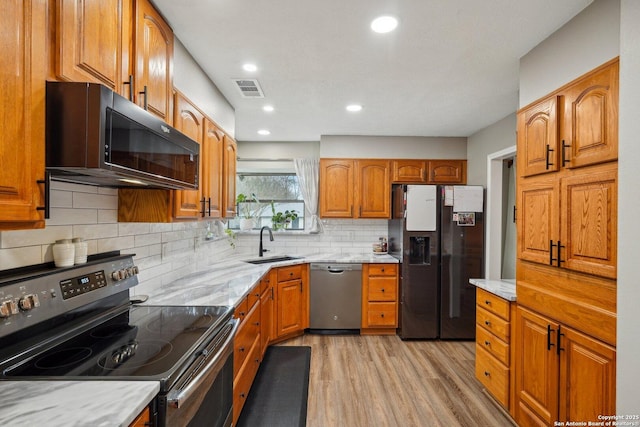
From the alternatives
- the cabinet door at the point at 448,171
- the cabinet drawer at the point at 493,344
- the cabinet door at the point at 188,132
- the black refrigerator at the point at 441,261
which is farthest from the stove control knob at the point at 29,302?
the cabinet door at the point at 448,171

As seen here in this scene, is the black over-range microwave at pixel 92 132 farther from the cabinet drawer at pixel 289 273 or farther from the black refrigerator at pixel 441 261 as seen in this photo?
the black refrigerator at pixel 441 261

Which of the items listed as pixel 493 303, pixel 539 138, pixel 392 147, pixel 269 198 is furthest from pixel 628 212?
pixel 269 198

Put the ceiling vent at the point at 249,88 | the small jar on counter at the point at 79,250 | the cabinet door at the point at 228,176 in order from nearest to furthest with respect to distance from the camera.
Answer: the small jar on counter at the point at 79,250, the ceiling vent at the point at 249,88, the cabinet door at the point at 228,176

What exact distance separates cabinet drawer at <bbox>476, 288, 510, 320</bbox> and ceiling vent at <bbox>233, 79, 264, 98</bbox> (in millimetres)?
2472

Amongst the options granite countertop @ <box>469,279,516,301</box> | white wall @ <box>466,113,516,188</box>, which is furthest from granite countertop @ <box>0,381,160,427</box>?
white wall @ <box>466,113,516,188</box>

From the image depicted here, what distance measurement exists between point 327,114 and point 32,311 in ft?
9.33

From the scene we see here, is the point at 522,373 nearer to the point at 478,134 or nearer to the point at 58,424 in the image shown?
the point at 58,424

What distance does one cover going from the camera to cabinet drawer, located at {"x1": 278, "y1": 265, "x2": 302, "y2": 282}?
11.2ft

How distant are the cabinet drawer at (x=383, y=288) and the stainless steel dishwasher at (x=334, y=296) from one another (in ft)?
0.52

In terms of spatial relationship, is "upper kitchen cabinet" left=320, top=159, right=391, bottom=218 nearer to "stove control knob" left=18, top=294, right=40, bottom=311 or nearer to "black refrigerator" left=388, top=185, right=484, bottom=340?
"black refrigerator" left=388, top=185, right=484, bottom=340

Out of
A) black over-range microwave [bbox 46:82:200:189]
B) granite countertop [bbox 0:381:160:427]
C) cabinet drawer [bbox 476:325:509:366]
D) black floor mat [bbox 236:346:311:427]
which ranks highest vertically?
black over-range microwave [bbox 46:82:200:189]

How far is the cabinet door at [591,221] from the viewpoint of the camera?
1456 millimetres

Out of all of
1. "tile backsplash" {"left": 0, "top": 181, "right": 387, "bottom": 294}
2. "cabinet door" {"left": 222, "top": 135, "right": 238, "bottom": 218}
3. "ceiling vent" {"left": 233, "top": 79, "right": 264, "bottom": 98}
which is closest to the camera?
"tile backsplash" {"left": 0, "top": 181, "right": 387, "bottom": 294}

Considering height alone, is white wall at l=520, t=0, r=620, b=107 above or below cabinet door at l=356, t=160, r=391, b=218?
above
